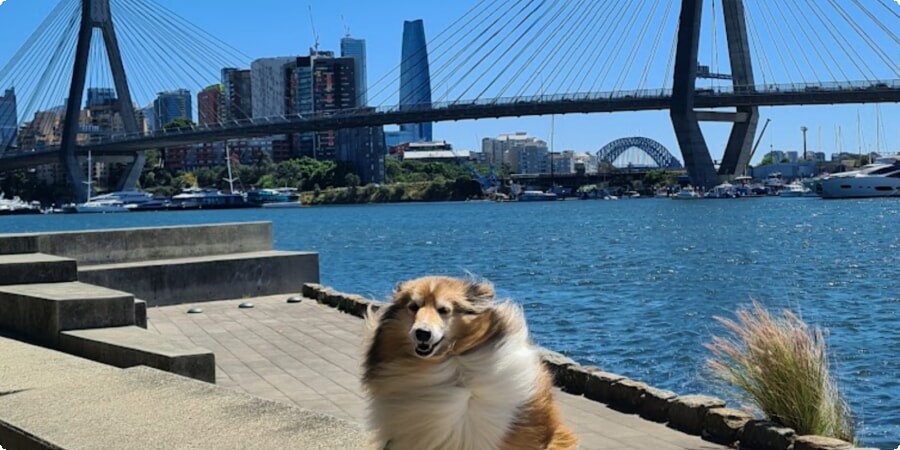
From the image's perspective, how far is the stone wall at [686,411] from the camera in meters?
6.15

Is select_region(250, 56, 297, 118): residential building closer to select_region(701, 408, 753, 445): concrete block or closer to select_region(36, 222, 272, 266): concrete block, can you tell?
select_region(36, 222, 272, 266): concrete block

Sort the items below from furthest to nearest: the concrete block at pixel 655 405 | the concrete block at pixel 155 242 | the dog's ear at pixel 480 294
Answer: the concrete block at pixel 155 242 → the concrete block at pixel 655 405 → the dog's ear at pixel 480 294

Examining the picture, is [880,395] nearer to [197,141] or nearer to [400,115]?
[400,115]

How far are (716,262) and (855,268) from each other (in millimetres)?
4223

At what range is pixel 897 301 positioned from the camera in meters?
20.3

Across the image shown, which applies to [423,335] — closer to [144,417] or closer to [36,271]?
[144,417]

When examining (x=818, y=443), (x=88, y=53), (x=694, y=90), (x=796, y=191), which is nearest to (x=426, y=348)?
(x=818, y=443)

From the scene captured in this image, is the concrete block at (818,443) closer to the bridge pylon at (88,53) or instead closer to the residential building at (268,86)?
the bridge pylon at (88,53)

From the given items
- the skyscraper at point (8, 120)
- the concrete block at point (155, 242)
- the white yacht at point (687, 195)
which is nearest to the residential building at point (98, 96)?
the skyscraper at point (8, 120)

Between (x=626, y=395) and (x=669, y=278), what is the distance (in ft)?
64.0

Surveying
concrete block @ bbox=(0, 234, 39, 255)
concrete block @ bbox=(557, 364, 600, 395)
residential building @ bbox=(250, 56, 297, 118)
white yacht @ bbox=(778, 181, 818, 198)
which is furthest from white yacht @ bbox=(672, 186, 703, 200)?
concrete block @ bbox=(557, 364, 600, 395)

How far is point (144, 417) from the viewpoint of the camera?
16.1 ft

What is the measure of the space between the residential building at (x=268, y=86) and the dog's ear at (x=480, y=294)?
118538mm

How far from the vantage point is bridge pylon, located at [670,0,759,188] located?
70125mm
